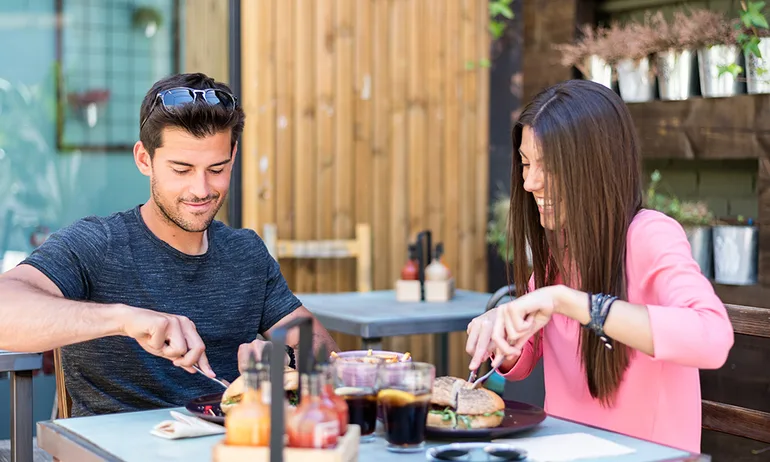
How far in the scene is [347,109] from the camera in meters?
5.31

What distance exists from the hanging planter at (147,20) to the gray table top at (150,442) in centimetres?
316

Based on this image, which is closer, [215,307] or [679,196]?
[215,307]

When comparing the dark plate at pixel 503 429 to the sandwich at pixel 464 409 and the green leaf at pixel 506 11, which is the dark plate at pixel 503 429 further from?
the green leaf at pixel 506 11

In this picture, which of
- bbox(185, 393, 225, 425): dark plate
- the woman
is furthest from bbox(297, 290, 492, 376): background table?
bbox(185, 393, 225, 425): dark plate

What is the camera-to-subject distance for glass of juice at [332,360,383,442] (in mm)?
1725

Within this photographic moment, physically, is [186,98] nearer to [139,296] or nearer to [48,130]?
[139,296]

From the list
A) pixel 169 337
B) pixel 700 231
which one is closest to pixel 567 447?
pixel 169 337

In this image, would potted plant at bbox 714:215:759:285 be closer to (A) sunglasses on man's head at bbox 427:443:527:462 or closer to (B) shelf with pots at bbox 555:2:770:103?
(B) shelf with pots at bbox 555:2:770:103

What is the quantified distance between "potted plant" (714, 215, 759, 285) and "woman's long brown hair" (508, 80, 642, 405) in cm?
221

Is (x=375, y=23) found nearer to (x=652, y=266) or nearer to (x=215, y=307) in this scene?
(x=215, y=307)

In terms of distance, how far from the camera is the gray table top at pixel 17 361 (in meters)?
2.68

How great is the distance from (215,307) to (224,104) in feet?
1.60

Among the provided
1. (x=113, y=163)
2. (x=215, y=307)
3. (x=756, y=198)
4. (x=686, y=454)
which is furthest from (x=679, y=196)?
(x=686, y=454)

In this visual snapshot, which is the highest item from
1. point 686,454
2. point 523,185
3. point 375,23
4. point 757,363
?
point 375,23
